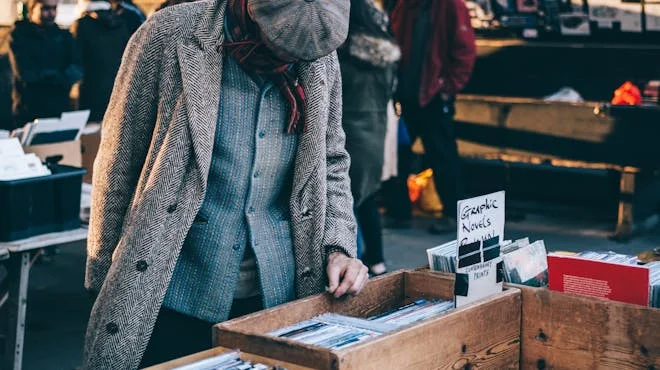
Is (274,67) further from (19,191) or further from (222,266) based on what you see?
(19,191)

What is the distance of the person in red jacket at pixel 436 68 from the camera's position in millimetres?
8258

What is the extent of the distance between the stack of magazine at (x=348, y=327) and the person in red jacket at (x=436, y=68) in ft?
→ 18.1

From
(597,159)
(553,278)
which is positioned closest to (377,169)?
(597,159)

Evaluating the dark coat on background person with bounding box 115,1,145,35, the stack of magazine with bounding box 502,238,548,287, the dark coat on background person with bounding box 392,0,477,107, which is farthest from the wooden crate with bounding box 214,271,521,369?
the dark coat on background person with bounding box 115,1,145,35

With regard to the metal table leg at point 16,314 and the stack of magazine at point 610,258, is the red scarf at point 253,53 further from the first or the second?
the metal table leg at point 16,314

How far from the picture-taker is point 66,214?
525 cm

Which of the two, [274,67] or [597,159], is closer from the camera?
[274,67]

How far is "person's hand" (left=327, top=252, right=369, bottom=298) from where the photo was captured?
2.88m

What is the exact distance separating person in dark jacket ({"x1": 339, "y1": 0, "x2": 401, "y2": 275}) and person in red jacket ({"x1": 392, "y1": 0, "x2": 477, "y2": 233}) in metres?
1.60

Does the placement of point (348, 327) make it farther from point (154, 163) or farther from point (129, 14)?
point (129, 14)

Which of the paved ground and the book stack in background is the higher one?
the book stack in background

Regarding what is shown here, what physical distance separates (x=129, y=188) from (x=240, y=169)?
29 cm

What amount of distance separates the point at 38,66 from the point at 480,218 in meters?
6.22

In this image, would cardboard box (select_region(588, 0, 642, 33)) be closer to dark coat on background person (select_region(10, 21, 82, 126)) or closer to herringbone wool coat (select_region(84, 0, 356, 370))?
dark coat on background person (select_region(10, 21, 82, 126))
